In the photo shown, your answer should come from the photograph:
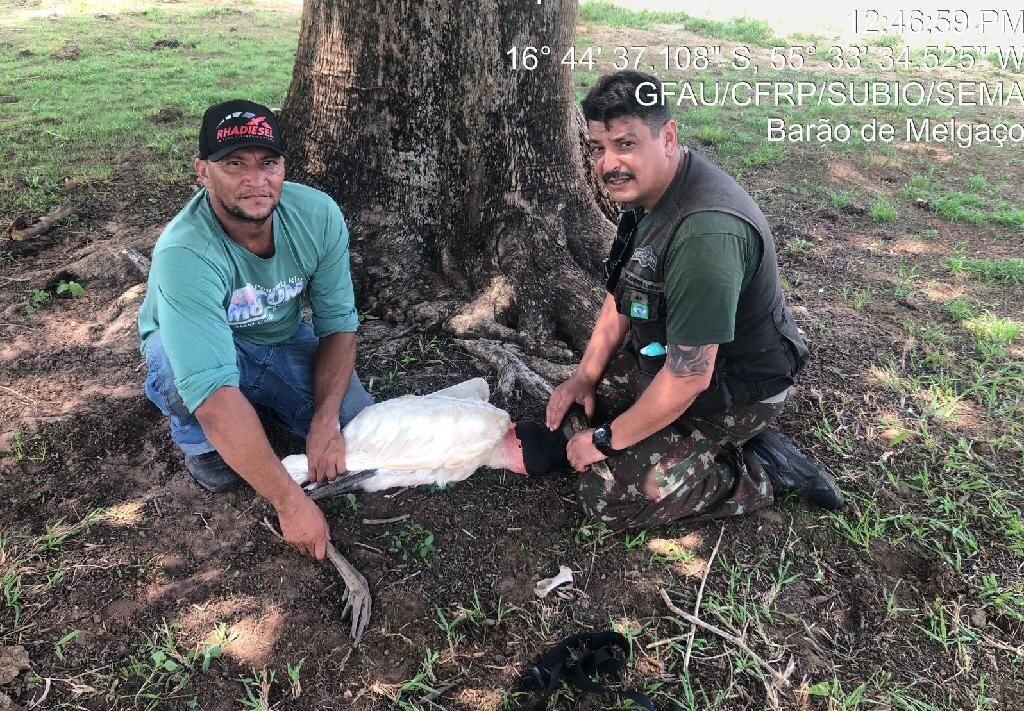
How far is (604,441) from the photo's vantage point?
2.45 meters

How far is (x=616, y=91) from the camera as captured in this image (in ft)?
6.63

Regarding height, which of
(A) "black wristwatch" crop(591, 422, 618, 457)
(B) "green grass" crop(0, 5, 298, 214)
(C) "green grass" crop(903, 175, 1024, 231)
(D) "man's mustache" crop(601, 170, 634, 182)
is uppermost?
Answer: (B) "green grass" crop(0, 5, 298, 214)

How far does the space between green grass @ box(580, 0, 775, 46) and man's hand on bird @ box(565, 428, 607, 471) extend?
1019 centimetres

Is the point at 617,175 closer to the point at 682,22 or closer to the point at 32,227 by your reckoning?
the point at 32,227

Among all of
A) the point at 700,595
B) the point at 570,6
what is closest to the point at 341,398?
the point at 700,595

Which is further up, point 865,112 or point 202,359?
point 865,112

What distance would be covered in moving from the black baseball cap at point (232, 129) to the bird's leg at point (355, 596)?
1.35 metres

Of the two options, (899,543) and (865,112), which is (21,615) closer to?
(899,543)

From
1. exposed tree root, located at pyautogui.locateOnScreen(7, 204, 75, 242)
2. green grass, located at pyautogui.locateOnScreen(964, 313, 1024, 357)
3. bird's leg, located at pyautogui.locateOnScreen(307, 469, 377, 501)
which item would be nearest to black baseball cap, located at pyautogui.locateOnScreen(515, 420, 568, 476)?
bird's leg, located at pyautogui.locateOnScreen(307, 469, 377, 501)

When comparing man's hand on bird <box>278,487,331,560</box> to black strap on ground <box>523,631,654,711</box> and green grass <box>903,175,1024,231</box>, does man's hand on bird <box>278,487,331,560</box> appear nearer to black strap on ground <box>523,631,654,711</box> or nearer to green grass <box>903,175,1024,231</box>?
black strap on ground <box>523,631,654,711</box>

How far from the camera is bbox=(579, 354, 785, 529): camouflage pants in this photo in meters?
2.44

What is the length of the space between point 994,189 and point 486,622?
228 inches

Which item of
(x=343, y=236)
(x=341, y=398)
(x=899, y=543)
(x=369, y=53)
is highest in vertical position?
(x=369, y=53)

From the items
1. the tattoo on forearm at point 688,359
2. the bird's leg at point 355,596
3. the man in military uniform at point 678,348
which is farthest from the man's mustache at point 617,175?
the bird's leg at point 355,596
